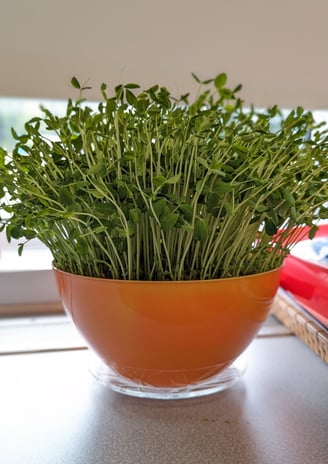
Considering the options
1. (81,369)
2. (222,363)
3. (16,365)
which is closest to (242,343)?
(222,363)

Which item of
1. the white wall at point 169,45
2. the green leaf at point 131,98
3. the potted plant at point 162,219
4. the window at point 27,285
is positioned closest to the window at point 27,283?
the window at point 27,285

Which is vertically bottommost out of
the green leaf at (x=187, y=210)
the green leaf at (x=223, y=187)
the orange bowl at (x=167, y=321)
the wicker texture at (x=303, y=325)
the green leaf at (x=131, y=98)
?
the wicker texture at (x=303, y=325)

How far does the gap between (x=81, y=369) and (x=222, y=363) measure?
0.25m

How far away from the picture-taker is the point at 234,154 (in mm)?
493

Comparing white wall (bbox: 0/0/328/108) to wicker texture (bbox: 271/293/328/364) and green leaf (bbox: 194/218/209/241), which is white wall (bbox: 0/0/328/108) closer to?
wicker texture (bbox: 271/293/328/364)

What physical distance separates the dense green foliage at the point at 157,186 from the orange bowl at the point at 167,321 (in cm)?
2

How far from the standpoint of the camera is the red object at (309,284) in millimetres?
722

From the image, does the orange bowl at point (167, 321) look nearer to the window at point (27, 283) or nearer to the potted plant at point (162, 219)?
the potted plant at point (162, 219)

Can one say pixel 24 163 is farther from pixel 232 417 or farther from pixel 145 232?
pixel 232 417

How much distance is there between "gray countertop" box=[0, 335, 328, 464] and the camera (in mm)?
462

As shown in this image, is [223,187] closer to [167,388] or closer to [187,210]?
[187,210]

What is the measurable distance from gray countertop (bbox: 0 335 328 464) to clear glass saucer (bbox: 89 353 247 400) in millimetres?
12

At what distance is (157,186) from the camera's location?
41 centimetres

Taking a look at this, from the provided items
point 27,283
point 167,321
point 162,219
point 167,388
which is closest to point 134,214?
point 162,219
